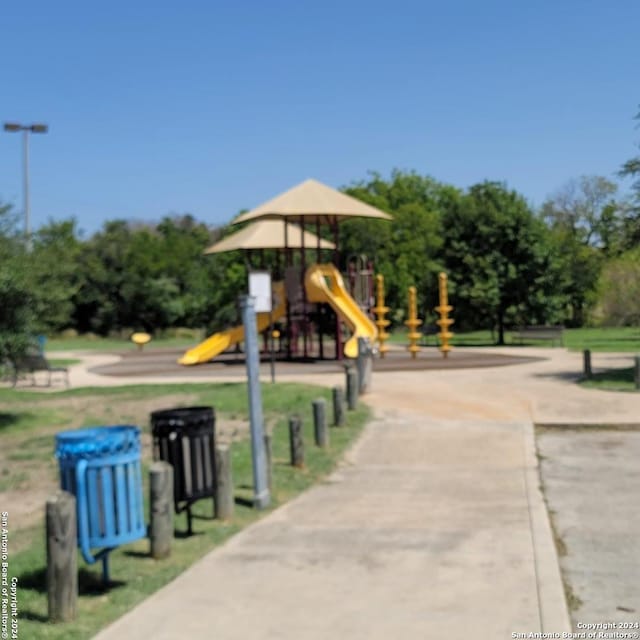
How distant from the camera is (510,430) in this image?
12.7 meters

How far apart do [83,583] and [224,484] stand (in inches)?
71.5

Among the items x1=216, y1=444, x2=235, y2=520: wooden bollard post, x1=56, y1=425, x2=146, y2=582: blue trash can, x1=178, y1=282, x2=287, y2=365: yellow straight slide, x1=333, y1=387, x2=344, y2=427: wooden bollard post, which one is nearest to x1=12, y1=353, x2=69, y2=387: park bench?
x1=333, y1=387, x2=344, y2=427: wooden bollard post

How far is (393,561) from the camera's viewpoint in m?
6.43

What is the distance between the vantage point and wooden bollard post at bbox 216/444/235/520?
302 inches

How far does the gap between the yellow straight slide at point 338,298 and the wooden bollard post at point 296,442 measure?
1530 cm

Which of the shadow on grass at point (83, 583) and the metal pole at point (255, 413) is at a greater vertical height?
the metal pole at point (255, 413)

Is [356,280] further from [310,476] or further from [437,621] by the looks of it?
[437,621]

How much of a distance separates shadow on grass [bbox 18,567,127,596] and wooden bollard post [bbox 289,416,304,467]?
3.93 m

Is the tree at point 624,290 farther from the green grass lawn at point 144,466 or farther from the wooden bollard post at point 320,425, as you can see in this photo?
the wooden bollard post at point 320,425

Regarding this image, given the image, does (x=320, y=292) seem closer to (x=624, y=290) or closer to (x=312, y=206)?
(x=312, y=206)

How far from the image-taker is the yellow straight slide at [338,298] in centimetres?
2584

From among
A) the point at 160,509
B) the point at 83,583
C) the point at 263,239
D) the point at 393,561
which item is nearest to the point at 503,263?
the point at 263,239

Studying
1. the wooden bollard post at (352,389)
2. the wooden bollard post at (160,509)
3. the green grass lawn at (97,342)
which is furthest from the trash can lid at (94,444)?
the green grass lawn at (97,342)

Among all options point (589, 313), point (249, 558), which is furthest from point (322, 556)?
point (589, 313)
